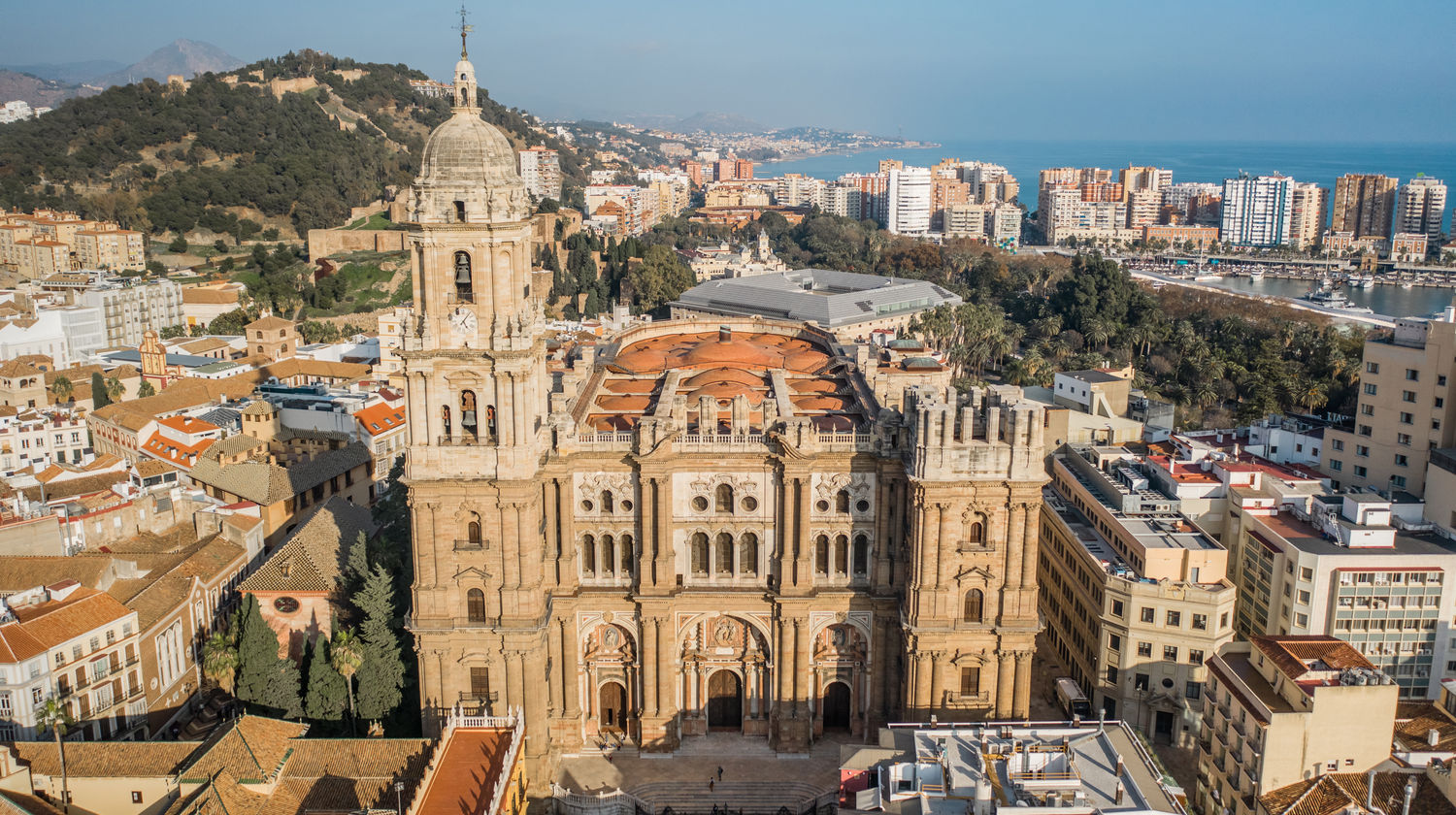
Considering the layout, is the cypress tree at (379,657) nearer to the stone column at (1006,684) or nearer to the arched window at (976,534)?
the arched window at (976,534)

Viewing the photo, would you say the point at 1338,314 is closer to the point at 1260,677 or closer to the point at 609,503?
the point at 1260,677

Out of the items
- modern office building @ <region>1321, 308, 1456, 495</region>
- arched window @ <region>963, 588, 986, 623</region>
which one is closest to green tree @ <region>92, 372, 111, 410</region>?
arched window @ <region>963, 588, 986, 623</region>

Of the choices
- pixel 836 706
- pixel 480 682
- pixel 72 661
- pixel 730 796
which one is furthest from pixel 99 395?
pixel 836 706

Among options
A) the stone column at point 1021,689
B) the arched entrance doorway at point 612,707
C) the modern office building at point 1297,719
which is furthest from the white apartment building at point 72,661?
the modern office building at point 1297,719

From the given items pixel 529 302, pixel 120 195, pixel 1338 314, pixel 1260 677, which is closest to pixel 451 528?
pixel 529 302

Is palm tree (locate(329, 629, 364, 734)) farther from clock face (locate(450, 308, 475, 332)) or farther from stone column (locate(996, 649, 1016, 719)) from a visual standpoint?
stone column (locate(996, 649, 1016, 719))

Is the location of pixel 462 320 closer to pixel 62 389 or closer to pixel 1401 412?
pixel 1401 412

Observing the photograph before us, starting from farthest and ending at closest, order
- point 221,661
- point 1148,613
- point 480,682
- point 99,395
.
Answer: point 99,395
point 1148,613
point 221,661
point 480,682
